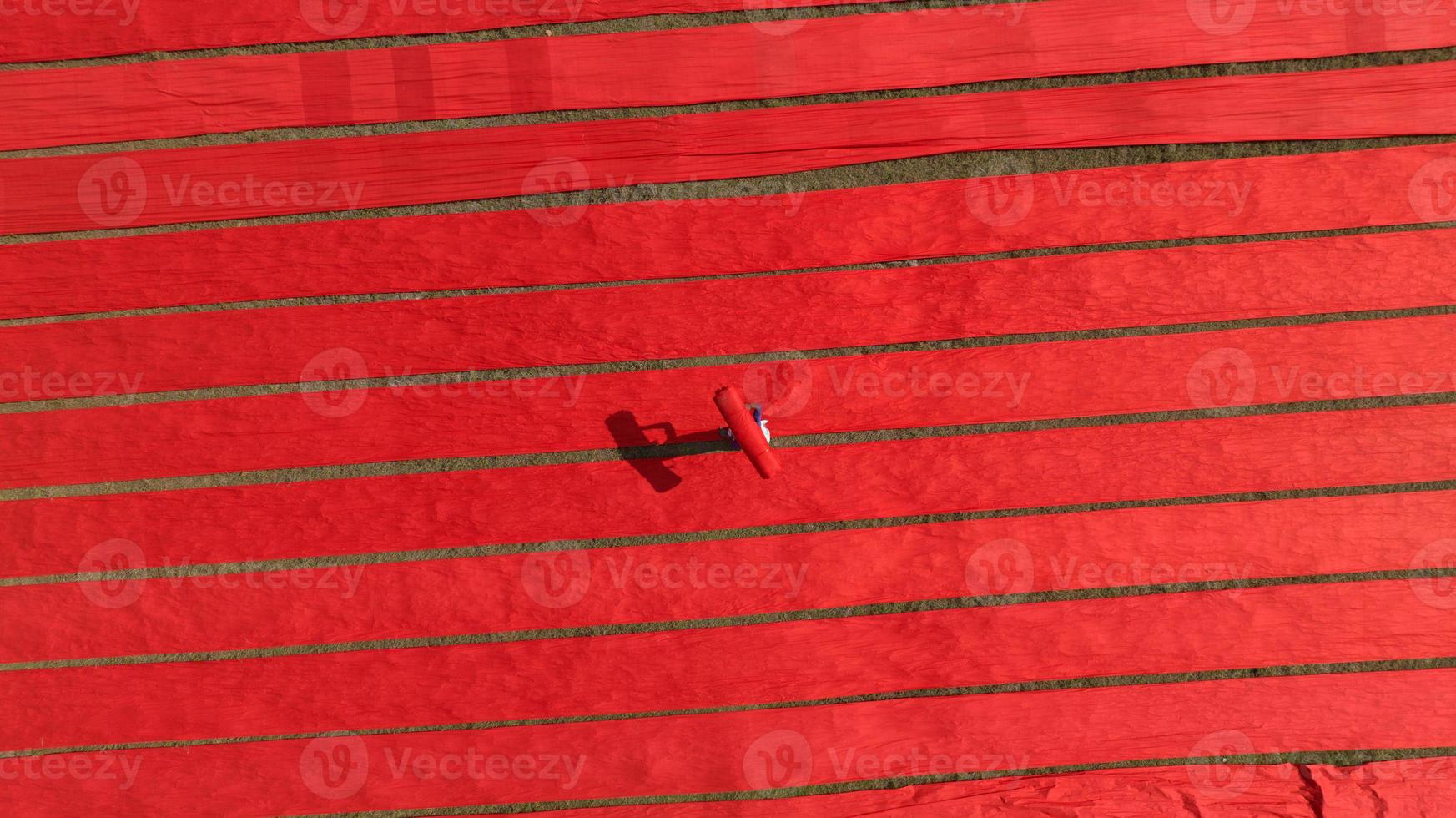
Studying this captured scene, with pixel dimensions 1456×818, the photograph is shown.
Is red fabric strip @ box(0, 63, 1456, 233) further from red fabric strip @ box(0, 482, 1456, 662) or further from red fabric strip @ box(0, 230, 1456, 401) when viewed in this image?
red fabric strip @ box(0, 482, 1456, 662)

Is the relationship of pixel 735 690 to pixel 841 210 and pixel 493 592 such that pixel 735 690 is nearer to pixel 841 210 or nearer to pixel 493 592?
pixel 493 592

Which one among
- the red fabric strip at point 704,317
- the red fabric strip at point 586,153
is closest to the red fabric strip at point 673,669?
the red fabric strip at point 704,317

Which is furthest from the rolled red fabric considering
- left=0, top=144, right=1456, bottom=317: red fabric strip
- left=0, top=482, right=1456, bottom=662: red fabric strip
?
left=0, top=144, right=1456, bottom=317: red fabric strip

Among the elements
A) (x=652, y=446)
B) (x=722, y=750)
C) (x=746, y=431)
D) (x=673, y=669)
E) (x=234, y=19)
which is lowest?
(x=722, y=750)

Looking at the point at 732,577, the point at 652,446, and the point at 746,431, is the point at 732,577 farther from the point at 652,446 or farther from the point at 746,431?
the point at 746,431

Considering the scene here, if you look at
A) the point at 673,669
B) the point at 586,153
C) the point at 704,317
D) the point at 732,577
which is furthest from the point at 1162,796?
the point at 586,153

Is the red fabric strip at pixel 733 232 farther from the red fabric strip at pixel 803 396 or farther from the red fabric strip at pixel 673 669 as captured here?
the red fabric strip at pixel 673 669
